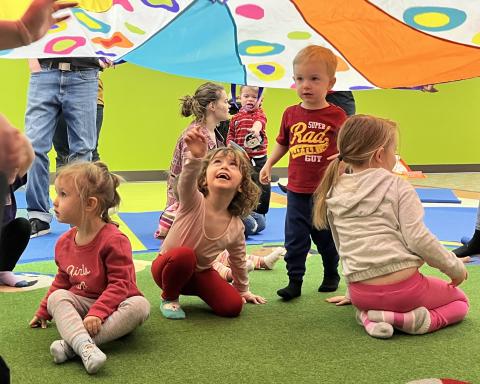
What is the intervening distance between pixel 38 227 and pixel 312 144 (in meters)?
1.83

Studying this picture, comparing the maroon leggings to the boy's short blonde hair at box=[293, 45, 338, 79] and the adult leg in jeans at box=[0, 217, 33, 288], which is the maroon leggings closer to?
the adult leg in jeans at box=[0, 217, 33, 288]

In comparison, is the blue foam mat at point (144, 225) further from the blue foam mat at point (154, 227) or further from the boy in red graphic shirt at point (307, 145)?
the boy in red graphic shirt at point (307, 145)

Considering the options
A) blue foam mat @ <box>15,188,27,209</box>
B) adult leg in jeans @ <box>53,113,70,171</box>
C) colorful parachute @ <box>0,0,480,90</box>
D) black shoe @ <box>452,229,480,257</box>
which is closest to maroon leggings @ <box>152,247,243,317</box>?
colorful parachute @ <box>0,0,480,90</box>

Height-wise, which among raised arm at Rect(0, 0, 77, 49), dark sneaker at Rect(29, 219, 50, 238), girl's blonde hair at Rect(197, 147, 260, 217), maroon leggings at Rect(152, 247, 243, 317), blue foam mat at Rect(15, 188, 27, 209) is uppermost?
raised arm at Rect(0, 0, 77, 49)

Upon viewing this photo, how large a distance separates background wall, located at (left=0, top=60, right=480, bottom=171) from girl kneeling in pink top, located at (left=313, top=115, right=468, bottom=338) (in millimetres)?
4177

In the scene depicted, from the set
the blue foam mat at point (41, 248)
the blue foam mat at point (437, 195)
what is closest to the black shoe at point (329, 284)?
the blue foam mat at point (41, 248)

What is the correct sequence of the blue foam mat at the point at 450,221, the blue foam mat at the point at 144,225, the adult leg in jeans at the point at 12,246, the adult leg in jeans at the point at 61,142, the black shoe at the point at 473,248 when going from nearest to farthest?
the adult leg in jeans at the point at 12,246 → the black shoe at the point at 473,248 → the blue foam mat at the point at 144,225 → the blue foam mat at the point at 450,221 → the adult leg in jeans at the point at 61,142

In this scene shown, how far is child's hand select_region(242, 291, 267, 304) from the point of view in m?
2.07

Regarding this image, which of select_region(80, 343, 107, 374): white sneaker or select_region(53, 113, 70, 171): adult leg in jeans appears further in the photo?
select_region(53, 113, 70, 171): adult leg in jeans

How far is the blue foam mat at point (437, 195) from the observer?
475 cm

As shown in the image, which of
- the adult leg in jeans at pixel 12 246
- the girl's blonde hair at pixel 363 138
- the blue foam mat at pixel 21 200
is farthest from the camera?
the blue foam mat at pixel 21 200

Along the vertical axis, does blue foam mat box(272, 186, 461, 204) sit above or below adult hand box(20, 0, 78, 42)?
below

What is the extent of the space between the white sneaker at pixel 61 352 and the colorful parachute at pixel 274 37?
0.74 metres

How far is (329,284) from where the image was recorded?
2250 millimetres
